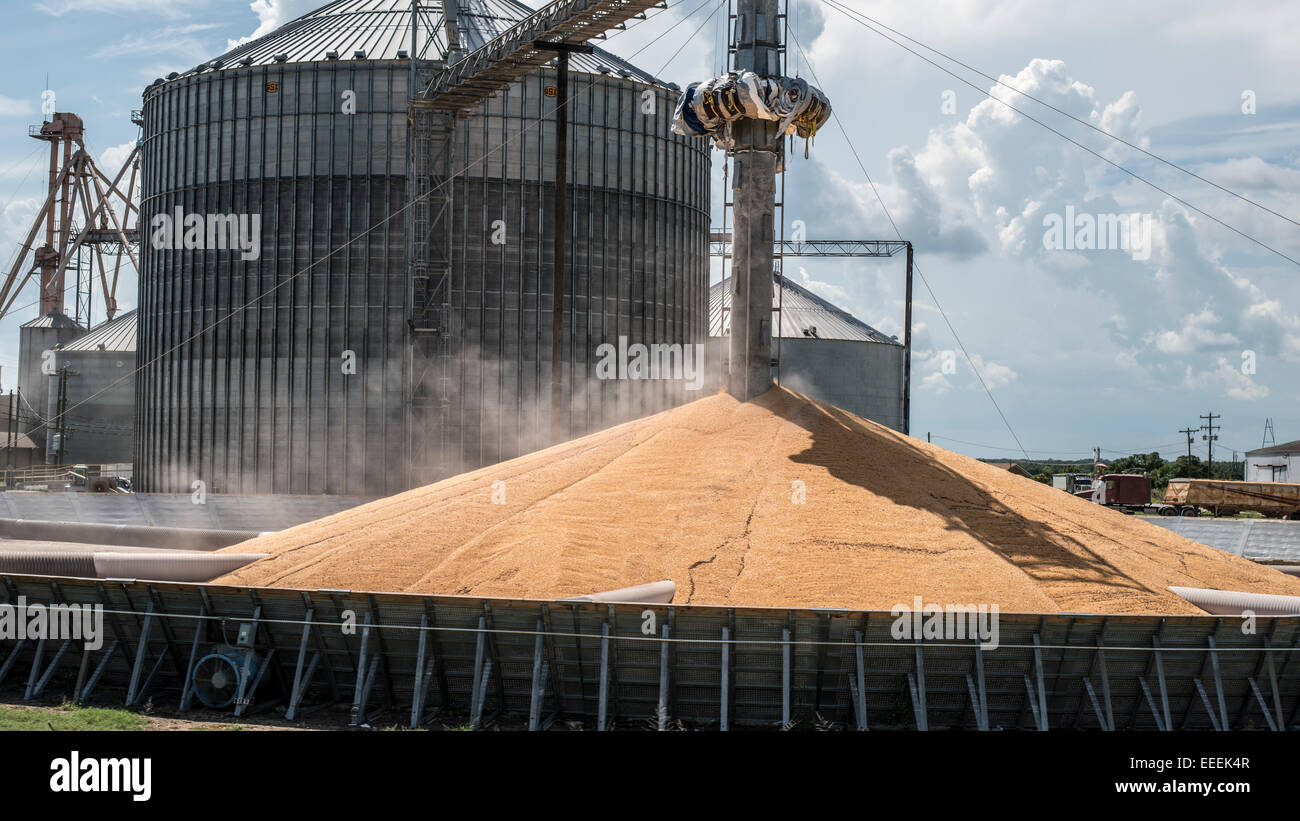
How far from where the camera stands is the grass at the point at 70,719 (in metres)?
15.7

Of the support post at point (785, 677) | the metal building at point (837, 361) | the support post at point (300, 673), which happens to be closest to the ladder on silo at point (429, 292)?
the metal building at point (837, 361)

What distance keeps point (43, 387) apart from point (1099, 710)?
80.8m

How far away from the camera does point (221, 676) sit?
1720 cm

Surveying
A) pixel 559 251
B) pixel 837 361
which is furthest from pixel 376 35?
pixel 837 361

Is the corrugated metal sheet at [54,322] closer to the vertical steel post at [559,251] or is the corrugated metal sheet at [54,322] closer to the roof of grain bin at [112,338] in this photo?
the roof of grain bin at [112,338]

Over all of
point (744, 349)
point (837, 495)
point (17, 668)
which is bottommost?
point (17, 668)

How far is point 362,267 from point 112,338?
3458cm

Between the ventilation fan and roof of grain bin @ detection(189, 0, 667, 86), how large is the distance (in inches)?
1369

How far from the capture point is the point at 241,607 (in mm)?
17578

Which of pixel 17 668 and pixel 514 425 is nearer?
pixel 17 668

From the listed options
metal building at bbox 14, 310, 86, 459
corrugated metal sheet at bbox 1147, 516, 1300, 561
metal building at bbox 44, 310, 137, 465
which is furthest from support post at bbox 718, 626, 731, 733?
metal building at bbox 14, 310, 86, 459

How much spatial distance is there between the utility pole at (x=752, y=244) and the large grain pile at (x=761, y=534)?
1.22 m
